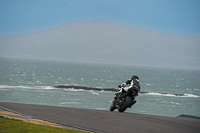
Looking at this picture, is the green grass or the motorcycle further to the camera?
the motorcycle

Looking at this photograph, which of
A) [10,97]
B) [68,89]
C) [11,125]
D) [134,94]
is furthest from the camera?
[68,89]

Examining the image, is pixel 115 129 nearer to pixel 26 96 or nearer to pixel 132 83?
pixel 132 83

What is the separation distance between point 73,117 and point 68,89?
66362mm

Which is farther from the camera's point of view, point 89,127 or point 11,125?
point 89,127

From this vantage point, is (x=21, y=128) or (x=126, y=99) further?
(x=126, y=99)

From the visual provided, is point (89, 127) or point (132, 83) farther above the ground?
point (132, 83)

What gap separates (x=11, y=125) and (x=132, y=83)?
839 centimetres

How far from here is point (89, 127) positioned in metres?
10.6

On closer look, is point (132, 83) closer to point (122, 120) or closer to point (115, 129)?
point (122, 120)

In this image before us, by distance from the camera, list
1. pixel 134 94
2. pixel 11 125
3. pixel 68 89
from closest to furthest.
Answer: pixel 11 125, pixel 134 94, pixel 68 89

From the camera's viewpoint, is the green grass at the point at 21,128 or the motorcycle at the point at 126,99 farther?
the motorcycle at the point at 126,99

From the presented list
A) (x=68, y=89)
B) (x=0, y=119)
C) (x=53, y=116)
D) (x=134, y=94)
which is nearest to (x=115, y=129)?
(x=53, y=116)

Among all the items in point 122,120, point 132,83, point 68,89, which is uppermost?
point 132,83

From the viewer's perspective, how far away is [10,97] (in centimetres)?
5850
